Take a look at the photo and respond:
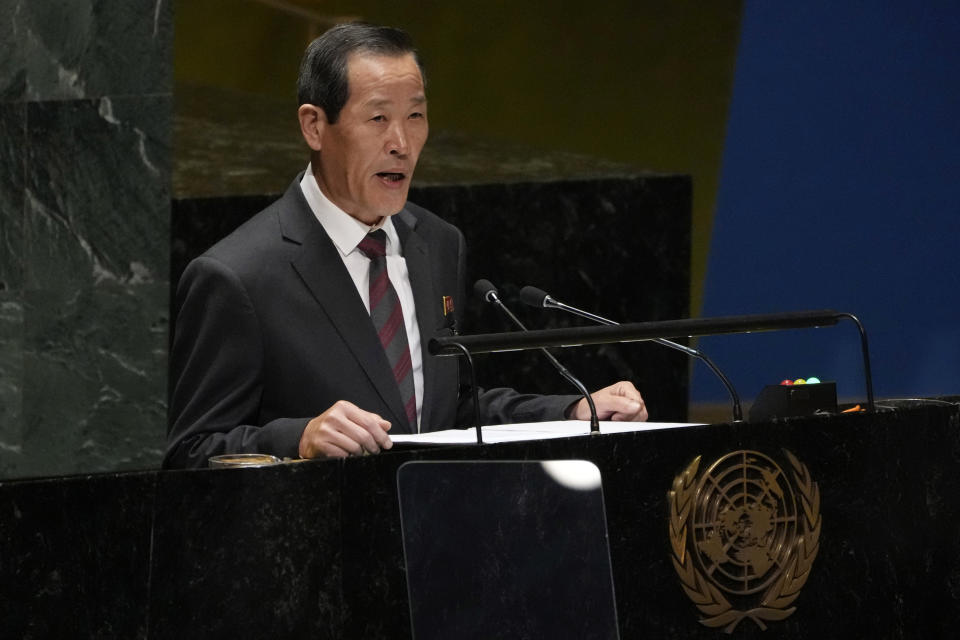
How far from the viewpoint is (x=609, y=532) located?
7.98ft

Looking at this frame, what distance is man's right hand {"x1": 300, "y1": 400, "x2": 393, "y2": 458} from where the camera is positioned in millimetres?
2367

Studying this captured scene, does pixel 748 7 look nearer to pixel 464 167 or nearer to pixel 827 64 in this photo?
pixel 827 64

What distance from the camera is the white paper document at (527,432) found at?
246 cm

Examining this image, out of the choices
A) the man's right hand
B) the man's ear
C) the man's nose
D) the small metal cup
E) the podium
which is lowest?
the podium

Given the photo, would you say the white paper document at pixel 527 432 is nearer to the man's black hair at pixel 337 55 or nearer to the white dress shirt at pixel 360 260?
the white dress shirt at pixel 360 260

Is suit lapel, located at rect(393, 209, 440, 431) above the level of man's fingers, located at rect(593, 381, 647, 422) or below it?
above

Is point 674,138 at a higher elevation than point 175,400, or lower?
higher

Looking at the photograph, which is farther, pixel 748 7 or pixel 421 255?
pixel 748 7

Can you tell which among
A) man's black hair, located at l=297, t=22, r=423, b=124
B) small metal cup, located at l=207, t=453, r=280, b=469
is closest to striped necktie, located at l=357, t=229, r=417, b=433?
man's black hair, located at l=297, t=22, r=423, b=124

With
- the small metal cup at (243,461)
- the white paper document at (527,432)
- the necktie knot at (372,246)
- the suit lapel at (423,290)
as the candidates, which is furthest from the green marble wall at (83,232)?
the small metal cup at (243,461)

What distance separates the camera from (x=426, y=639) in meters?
2.29

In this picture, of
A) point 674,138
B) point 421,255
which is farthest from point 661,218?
point 421,255

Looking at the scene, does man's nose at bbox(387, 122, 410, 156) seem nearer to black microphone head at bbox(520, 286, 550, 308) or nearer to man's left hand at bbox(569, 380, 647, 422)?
black microphone head at bbox(520, 286, 550, 308)

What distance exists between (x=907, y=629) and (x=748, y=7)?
12.5 feet
